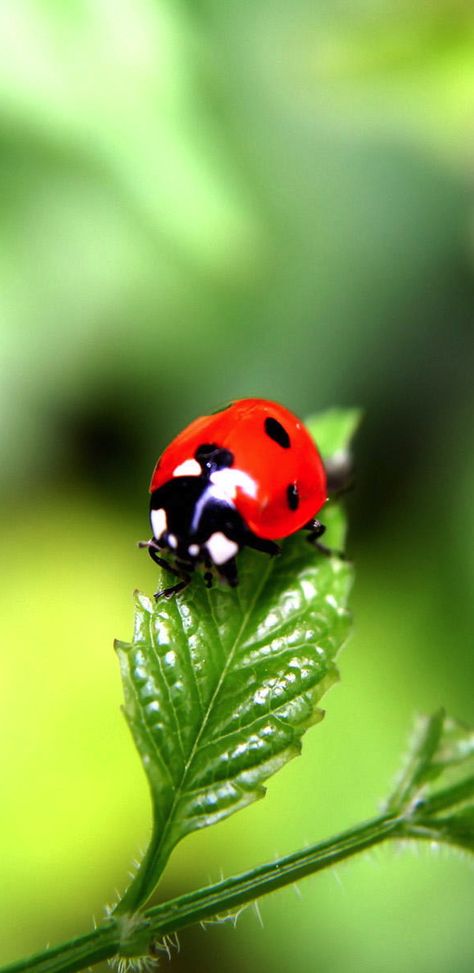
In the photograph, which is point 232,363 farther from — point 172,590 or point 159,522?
point 172,590

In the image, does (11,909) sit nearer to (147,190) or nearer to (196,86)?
(147,190)

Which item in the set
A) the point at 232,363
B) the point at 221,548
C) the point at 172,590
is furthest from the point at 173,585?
the point at 232,363

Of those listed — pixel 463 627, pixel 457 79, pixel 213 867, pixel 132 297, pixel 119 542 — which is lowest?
pixel 213 867

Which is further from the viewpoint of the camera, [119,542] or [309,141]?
[309,141]

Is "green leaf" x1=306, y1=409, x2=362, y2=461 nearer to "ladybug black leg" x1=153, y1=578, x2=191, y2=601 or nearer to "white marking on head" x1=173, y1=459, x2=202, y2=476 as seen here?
"white marking on head" x1=173, y1=459, x2=202, y2=476

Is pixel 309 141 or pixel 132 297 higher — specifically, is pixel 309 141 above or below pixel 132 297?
above

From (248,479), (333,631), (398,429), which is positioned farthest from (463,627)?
(333,631)

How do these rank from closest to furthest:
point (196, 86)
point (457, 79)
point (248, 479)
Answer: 1. point (248, 479)
2. point (457, 79)
3. point (196, 86)

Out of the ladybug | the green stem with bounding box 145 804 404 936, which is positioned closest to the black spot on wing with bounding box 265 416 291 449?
the ladybug
